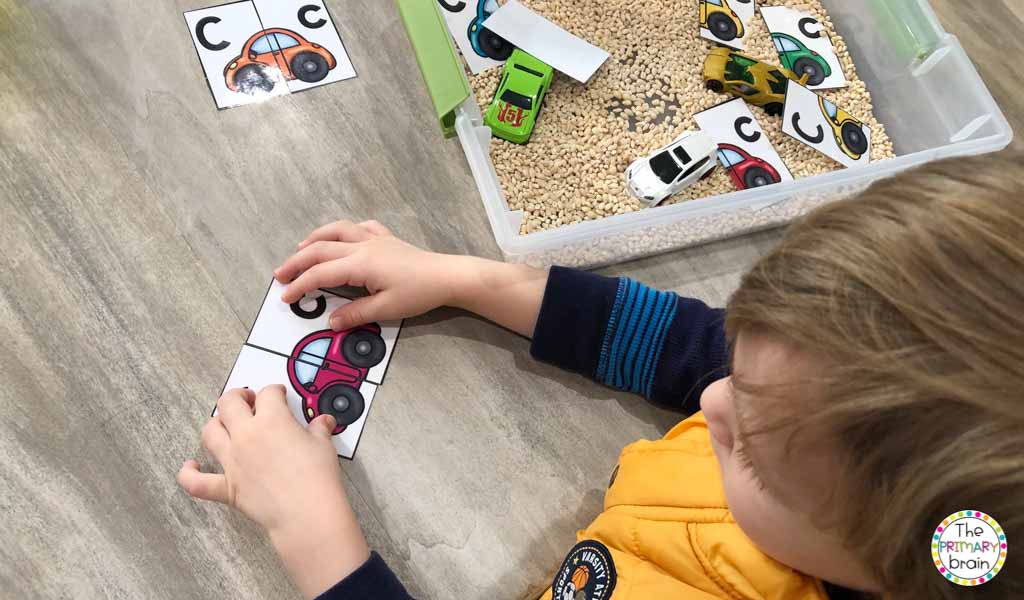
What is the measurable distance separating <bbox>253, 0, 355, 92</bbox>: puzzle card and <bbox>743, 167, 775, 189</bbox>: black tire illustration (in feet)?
1.66

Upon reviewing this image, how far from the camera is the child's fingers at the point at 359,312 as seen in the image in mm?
785

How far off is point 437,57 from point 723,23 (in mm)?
443

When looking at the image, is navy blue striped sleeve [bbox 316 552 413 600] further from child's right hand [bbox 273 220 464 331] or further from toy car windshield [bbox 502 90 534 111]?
toy car windshield [bbox 502 90 534 111]

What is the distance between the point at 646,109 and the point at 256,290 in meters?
0.55

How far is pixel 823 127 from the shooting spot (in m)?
1.02

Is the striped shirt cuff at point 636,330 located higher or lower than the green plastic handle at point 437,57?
lower

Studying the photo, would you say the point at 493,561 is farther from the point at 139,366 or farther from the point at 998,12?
the point at 998,12

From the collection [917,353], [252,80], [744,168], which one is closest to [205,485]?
[252,80]

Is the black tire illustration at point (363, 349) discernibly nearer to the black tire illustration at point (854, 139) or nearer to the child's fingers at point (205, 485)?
the child's fingers at point (205, 485)

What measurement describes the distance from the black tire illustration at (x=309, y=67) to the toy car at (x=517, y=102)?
21 cm

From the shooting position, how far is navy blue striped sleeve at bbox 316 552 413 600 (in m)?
0.64

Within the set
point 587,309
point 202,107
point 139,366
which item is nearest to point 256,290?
point 139,366

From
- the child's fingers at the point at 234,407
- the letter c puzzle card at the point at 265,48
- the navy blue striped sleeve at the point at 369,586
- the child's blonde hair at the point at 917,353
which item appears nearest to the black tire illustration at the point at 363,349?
the child's fingers at the point at 234,407

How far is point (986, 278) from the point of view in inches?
14.6
